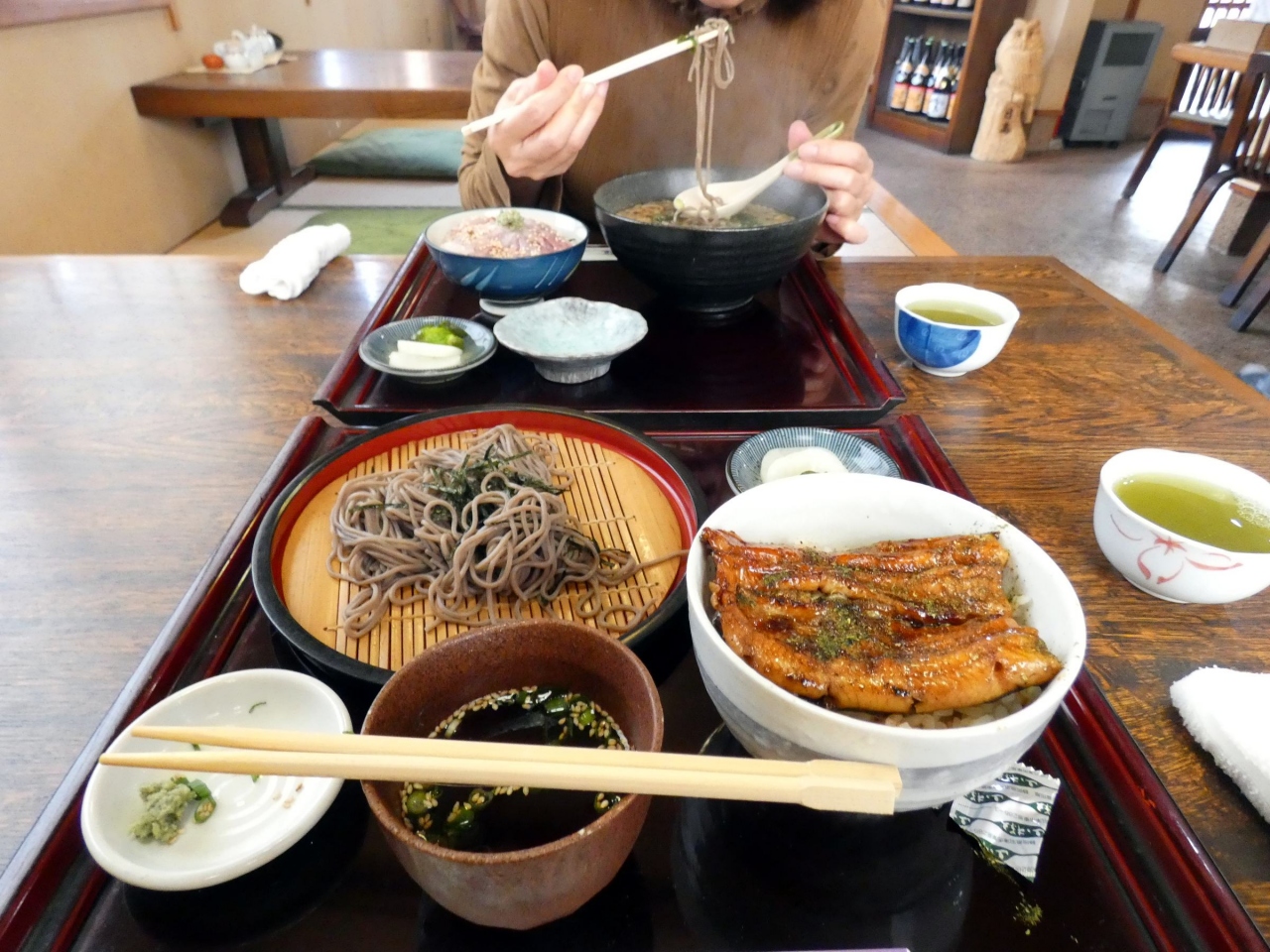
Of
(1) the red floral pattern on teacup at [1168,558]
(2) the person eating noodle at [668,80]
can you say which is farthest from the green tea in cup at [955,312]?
(1) the red floral pattern on teacup at [1168,558]

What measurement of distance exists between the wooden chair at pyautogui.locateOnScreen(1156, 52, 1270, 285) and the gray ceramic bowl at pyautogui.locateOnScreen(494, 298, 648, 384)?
4709mm

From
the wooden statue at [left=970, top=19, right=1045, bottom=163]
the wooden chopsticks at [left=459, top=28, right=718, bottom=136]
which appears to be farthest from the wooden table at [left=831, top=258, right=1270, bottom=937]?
the wooden statue at [left=970, top=19, right=1045, bottom=163]

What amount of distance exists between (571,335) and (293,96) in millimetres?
3861

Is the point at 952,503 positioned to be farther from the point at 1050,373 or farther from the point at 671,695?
the point at 1050,373

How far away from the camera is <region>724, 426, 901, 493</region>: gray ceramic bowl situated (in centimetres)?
127

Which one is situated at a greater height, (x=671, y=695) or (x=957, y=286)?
(x=957, y=286)

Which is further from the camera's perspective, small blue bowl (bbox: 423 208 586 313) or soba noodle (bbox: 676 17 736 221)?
soba noodle (bbox: 676 17 736 221)

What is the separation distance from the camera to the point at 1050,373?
1668mm

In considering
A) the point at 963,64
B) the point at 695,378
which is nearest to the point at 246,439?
the point at 695,378

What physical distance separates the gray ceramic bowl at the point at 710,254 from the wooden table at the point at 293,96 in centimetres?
304

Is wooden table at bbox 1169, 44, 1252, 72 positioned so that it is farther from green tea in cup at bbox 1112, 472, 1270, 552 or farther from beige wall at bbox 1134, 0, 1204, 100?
green tea in cup at bbox 1112, 472, 1270, 552

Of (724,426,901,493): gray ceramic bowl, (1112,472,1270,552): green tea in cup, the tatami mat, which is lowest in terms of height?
the tatami mat

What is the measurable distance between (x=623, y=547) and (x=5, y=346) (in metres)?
1.66

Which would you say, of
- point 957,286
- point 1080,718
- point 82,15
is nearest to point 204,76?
point 82,15
